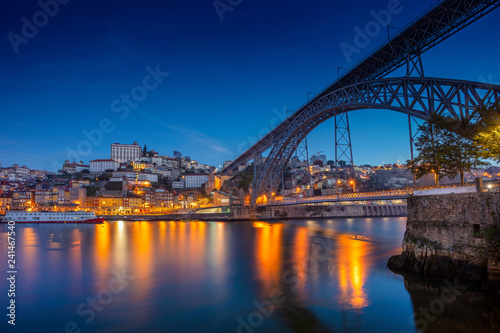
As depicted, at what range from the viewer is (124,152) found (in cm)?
11150

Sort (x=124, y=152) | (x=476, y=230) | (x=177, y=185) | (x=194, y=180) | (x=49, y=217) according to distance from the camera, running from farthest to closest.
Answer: (x=124, y=152) → (x=177, y=185) → (x=194, y=180) → (x=49, y=217) → (x=476, y=230)

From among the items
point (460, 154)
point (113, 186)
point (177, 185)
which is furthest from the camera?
point (177, 185)

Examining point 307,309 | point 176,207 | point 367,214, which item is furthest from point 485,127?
point 176,207

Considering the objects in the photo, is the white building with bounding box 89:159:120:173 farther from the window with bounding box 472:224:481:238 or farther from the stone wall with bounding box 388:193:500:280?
the window with bounding box 472:224:481:238

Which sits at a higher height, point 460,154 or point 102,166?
point 102,166

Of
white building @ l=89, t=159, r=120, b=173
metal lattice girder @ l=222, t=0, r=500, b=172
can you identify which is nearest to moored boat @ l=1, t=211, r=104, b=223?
white building @ l=89, t=159, r=120, b=173

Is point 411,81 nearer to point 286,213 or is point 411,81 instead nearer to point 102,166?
point 286,213

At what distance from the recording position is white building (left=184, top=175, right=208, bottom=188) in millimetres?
91125

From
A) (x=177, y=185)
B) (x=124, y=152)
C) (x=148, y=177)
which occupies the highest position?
(x=124, y=152)

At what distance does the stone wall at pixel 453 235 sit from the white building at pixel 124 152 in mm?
109244

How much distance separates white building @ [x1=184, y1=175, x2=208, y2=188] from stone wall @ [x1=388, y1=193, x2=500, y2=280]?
81392 millimetres

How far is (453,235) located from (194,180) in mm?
84467

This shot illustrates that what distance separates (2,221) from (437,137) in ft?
218

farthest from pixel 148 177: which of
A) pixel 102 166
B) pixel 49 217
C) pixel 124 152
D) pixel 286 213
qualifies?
pixel 286 213
